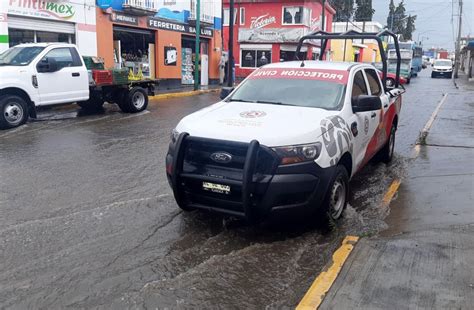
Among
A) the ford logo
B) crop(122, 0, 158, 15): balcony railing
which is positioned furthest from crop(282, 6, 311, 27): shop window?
the ford logo

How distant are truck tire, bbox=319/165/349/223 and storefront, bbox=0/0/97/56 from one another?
46.7 ft

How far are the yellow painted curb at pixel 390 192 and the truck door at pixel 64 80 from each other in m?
8.94

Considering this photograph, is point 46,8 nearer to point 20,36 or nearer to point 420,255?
point 20,36

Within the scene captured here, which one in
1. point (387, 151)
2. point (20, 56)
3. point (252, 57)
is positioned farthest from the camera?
point (252, 57)

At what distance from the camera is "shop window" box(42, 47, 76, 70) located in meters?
12.3

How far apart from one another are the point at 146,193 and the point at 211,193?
1964 mm

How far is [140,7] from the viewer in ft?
70.1

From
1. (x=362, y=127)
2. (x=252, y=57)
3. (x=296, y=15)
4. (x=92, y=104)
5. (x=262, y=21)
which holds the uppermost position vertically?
(x=296, y=15)

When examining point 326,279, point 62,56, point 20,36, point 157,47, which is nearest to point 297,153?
point 326,279

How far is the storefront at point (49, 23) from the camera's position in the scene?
1606 centimetres

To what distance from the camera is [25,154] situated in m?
8.56

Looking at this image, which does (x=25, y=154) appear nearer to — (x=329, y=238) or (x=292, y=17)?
(x=329, y=238)

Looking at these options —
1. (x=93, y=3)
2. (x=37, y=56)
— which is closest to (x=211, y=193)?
(x=37, y=56)

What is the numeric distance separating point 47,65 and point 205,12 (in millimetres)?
17135
